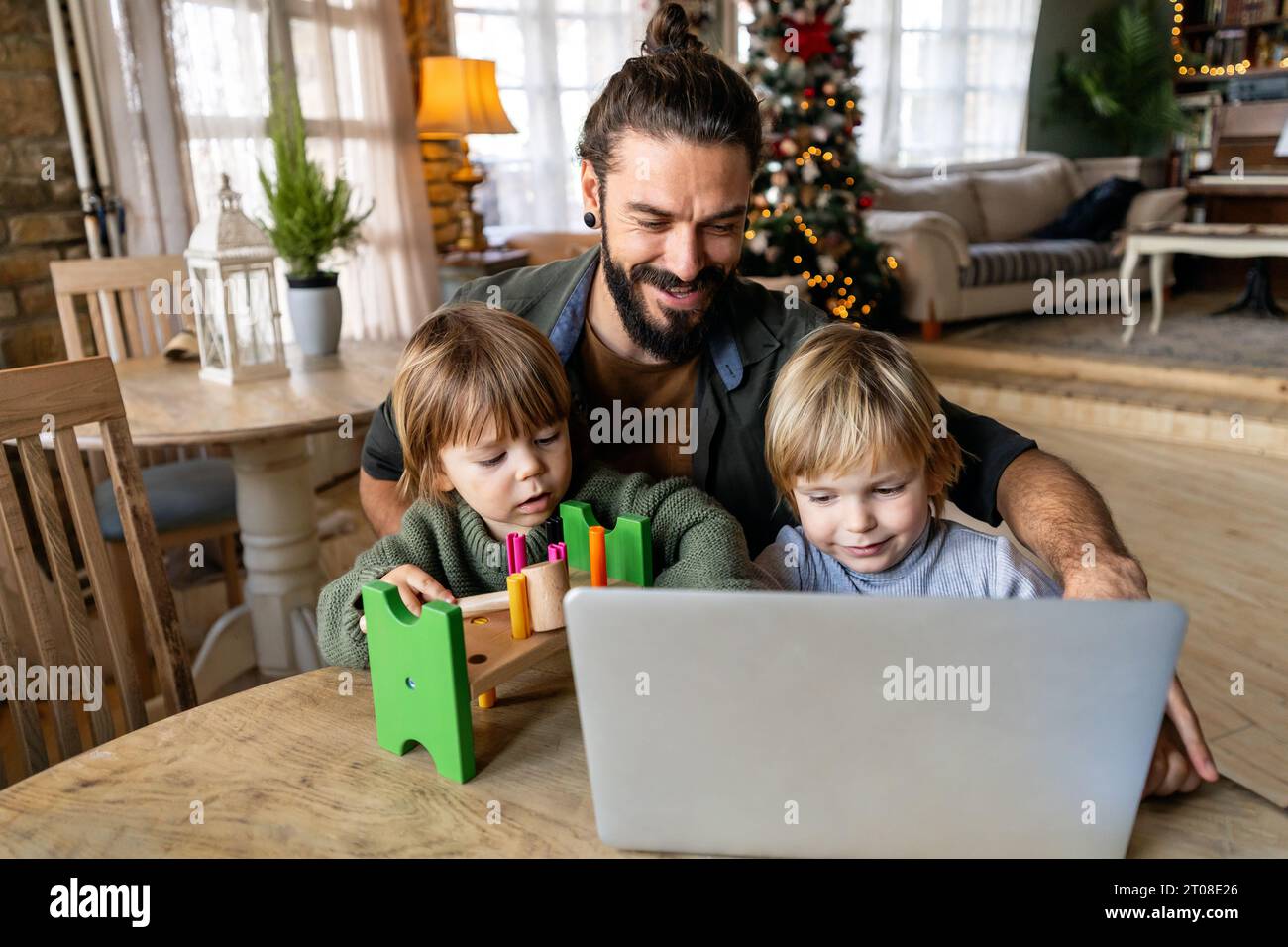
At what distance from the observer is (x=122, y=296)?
2.69 meters

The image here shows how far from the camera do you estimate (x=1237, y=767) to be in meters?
2.02

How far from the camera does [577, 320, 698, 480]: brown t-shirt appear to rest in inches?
57.9

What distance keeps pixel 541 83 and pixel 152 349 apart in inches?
111

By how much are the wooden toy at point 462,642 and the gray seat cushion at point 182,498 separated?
1.65 m

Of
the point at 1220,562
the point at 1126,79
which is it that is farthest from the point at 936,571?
the point at 1126,79

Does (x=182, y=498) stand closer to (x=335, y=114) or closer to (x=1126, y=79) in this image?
(x=335, y=114)

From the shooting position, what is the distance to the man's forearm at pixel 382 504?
1.45 m

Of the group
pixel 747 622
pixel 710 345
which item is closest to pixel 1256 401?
pixel 710 345

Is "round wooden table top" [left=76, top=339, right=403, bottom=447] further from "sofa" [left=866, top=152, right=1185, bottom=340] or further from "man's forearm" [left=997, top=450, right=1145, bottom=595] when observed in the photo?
"sofa" [left=866, top=152, right=1185, bottom=340]

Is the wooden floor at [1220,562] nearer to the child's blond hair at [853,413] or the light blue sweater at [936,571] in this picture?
the light blue sweater at [936,571]

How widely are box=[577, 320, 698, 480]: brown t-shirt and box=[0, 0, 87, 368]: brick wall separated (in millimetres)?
2090

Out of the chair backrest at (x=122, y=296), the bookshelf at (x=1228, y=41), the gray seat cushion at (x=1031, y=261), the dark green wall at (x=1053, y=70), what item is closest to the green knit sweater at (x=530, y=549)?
the chair backrest at (x=122, y=296)
